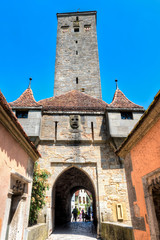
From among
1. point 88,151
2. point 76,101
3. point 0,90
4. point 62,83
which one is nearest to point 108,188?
point 88,151

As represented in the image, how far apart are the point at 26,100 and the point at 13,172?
6220 millimetres

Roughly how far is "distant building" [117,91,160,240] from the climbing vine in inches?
155

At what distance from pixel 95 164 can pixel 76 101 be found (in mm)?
4015

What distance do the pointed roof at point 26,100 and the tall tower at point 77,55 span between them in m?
4.20

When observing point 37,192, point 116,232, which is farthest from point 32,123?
point 116,232

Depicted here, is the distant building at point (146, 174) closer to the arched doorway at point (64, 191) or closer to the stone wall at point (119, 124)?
the stone wall at point (119, 124)

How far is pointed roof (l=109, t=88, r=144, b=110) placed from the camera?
878cm

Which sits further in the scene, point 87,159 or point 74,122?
point 74,122

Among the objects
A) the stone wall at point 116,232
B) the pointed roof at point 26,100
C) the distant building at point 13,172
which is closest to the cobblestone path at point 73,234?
the stone wall at point 116,232

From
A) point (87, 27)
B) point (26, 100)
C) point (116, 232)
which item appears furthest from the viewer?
point (87, 27)

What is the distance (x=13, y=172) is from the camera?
349 cm

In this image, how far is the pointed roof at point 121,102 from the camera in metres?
8.78

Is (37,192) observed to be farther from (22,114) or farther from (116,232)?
(22,114)

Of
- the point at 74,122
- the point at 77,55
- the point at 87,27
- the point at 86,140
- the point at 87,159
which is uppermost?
the point at 87,27
